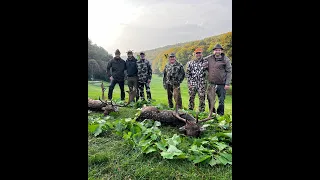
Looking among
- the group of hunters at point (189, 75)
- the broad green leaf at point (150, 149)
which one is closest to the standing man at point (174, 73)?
the group of hunters at point (189, 75)

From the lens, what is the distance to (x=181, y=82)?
7.17 m

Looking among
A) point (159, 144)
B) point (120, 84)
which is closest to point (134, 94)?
point (120, 84)

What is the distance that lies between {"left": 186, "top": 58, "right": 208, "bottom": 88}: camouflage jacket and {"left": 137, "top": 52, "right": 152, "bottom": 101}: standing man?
1834 mm

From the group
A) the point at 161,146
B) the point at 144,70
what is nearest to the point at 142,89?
the point at 144,70

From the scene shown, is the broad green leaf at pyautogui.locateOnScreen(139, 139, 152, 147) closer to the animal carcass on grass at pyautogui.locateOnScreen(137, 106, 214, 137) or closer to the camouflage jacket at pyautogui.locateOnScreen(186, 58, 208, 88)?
the animal carcass on grass at pyautogui.locateOnScreen(137, 106, 214, 137)

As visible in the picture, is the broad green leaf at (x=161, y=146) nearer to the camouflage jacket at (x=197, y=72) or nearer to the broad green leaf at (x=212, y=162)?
the broad green leaf at (x=212, y=162)

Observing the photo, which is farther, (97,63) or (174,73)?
(97,63)

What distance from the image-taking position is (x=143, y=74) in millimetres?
8172

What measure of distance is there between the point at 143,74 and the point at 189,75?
6.43 ft

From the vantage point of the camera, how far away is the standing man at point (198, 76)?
20.6ft

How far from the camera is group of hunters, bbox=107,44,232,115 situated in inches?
231

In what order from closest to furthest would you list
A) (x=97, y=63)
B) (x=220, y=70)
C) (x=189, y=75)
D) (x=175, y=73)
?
1. (x=220, y=70)
2. (x=189, y=75)
3. (x=175, y=73)
4. (x=97, y=63)

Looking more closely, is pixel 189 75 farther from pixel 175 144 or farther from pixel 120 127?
pixel 175 144
